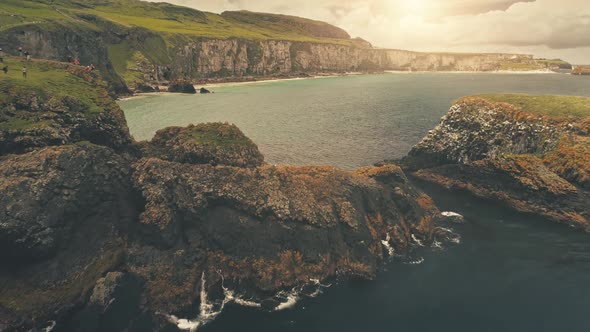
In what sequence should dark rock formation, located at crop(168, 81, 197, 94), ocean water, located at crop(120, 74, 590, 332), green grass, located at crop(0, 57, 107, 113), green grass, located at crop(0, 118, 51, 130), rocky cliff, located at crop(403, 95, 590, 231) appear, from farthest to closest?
1. dark rock formation, located at crop(168, 81, 197, 94)
2. rocky cliff, located at crop(403, 95, 590, 231)
3. green grass, located at crop(0, 57, 107, 113)
4. green grass, located at crop(0, 118, 51, 130)
5. ocean water, located at crop(120, 74, 590, 332)

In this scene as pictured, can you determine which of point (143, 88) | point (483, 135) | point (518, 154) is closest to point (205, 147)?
point (483, 135)

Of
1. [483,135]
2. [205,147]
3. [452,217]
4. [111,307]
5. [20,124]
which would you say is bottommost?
[111,307]

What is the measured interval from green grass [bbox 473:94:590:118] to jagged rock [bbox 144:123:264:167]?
36.2 m

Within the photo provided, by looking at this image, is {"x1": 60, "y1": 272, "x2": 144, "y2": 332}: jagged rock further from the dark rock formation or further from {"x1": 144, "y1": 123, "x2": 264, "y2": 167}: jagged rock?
the dark rock formation

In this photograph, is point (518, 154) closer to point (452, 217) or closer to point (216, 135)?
point (452, 217)

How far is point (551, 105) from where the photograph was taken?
4116 centimetres

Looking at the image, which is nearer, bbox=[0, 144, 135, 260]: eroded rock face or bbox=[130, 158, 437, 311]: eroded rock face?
bbox=[0, 144, 135, 260]: eroded rock face

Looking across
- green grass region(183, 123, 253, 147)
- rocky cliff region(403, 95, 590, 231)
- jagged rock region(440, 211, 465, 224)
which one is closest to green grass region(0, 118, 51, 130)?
green grass region(183, 123, 253, 147)

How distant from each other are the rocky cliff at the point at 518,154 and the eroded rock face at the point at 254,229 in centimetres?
1450

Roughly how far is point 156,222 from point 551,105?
157 feet

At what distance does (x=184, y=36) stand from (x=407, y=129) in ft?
489

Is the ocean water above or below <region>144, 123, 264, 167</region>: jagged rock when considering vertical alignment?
below

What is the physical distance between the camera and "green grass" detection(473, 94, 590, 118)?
3931 centimetres

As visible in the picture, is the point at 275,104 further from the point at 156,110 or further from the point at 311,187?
the point at 311,187
